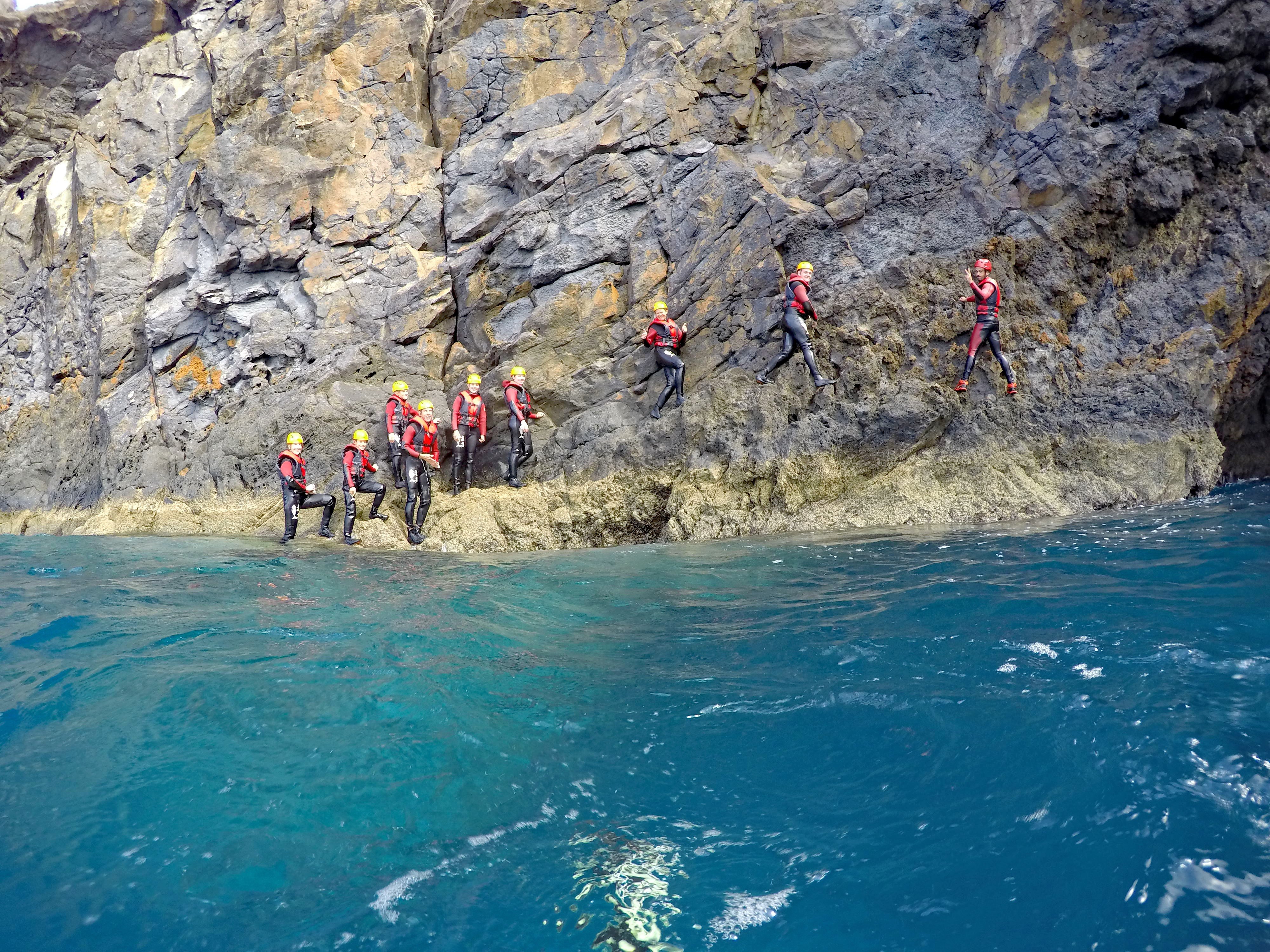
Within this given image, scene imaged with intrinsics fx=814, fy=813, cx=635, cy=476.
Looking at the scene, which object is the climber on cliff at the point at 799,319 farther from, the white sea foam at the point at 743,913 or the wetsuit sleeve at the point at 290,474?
the white sea foam at the point at 743,913

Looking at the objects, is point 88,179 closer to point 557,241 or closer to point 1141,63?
point 557,241

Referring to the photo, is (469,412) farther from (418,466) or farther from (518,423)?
(418,466)

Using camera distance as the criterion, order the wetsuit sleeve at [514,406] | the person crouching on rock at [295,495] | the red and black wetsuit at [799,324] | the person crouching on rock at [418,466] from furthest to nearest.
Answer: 1. the wetsuit sleeve at [514,406]
2. the person crouching on rock at [295,495]
3. the person crouching on rock at [418,466]
4. the red and black wetsuit at [799,324]

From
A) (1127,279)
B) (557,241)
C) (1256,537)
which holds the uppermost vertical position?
(557,241)

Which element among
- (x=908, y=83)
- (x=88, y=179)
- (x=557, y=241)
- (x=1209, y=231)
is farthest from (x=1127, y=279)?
(x=88, y=179)

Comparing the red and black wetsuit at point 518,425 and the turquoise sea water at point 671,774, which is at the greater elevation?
the red and black wetsuit at point 518,425

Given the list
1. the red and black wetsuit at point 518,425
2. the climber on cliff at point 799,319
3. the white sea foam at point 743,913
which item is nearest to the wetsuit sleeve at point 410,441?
the red and black wetsuit at point 518,425
